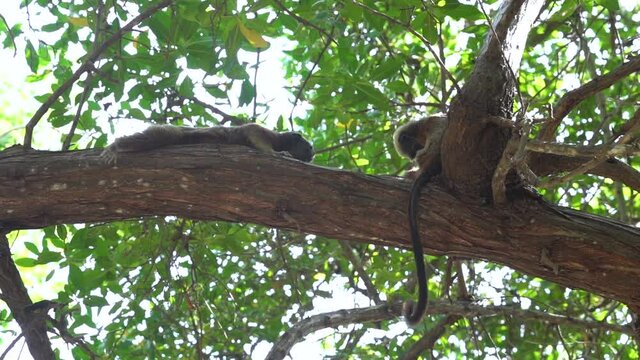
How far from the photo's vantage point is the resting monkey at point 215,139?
4.31 metres

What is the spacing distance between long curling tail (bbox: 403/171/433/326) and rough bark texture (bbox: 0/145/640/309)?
2.8 inches

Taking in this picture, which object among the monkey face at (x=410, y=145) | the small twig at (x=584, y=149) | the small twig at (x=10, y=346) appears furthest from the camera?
the monkey face at (x=410, y=145)

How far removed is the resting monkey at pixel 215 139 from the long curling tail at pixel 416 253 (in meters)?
0.99

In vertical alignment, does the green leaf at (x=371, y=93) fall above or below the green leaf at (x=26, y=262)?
above

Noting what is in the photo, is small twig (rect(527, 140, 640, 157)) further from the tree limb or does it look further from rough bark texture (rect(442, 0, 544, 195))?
the tree limb

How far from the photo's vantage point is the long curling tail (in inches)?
133

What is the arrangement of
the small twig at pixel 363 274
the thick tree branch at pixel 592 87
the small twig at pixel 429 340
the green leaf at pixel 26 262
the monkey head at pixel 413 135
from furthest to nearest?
the monkey head at pixel 413 135, the small twig at pixel 363 274, the small twig at pixel 429 340, the green leaf at pixel 26 262, the thick tree branch at pixel 592 87

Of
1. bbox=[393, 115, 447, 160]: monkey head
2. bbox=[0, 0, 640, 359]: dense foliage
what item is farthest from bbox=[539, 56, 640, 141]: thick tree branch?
bbox=[393, 115, 447, 160]: monkey head

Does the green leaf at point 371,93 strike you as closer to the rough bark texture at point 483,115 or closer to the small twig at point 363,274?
the rough bark texture at point 483,115

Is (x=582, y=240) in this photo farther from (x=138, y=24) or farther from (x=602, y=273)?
(x=138, y=24)

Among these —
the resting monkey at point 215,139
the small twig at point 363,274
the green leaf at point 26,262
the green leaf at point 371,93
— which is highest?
the resting monkey at point 215,139

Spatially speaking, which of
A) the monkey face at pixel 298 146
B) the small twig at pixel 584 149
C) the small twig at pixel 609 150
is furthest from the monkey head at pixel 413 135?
the small twig at pixel 584 149

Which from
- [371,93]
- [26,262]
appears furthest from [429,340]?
[26,262]

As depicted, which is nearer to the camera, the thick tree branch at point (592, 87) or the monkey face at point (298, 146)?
the thick tree branch at point (592, 87)
